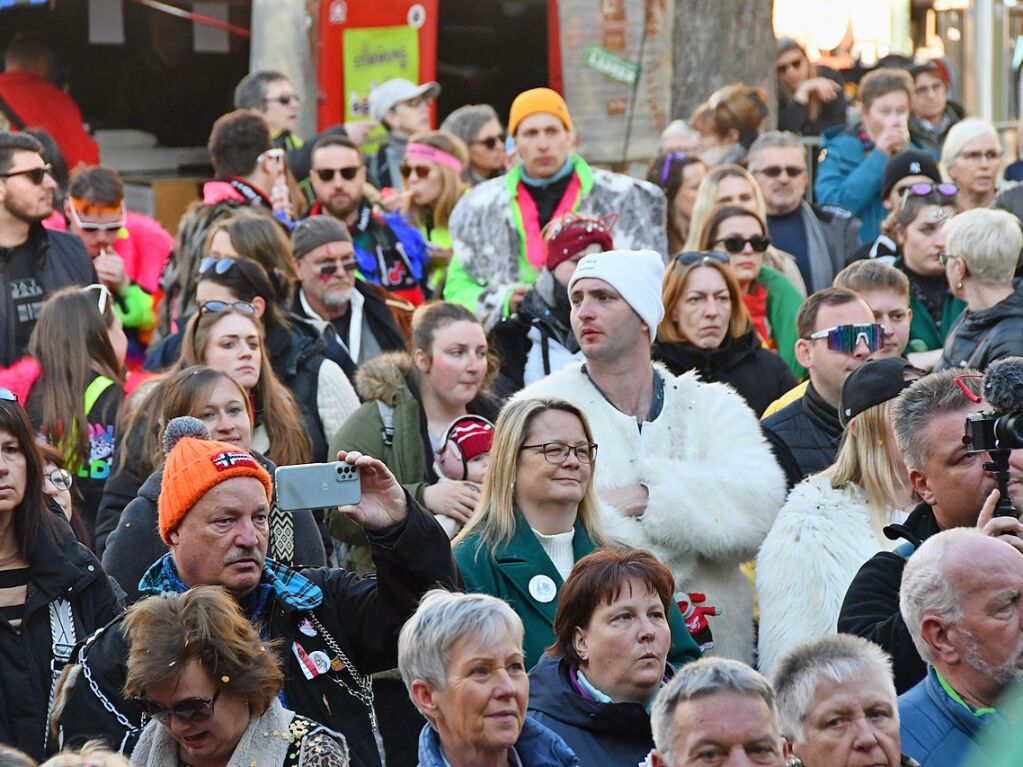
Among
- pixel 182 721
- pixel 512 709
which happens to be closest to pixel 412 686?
pixel 512 709

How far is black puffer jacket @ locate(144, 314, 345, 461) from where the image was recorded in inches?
310

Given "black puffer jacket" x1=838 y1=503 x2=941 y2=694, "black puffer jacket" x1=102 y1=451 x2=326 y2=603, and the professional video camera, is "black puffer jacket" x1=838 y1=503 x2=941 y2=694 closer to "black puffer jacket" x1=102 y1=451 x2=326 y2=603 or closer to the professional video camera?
the professional video camera

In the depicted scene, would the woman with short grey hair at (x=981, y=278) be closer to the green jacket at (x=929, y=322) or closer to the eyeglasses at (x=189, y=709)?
the green jacket at (x=929, y=322)

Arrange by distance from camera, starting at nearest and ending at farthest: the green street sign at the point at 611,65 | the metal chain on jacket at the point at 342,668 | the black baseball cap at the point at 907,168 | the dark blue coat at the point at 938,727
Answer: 1. the dark blue coat at the point at 938,727
2. the metal chain on jacket at the point at 342,668
3. the black baseball cap at the point at 907,168
4. the green street sign at the point at 611,65

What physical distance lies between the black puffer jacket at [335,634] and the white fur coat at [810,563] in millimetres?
1228

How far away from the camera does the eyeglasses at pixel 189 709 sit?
15.3 feet

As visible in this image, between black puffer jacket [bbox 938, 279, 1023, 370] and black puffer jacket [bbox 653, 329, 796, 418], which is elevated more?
black puffer jacket [bbox 938, 279, 1023, 370]

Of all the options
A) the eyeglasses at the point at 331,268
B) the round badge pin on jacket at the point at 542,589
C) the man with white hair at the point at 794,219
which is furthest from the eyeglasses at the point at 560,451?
the man with white hair at the point at 794,219

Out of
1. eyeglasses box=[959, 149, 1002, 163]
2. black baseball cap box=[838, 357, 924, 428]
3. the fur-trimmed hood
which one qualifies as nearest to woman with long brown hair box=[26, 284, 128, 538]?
the fur-trimmed hood

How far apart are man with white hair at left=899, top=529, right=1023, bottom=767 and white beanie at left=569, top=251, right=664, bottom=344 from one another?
7.39 feet

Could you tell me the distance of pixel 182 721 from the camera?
467cm

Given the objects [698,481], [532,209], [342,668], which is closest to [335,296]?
[532,209]

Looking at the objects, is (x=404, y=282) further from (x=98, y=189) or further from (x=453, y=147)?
(x=98, y=189)

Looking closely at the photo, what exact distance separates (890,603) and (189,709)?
2080 millimetres
